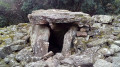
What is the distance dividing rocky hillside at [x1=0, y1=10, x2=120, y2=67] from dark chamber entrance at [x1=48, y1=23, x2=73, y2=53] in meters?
0.57

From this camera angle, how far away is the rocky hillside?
396cm

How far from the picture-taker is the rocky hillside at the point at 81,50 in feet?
13.0

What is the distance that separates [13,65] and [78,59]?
6.20 ft

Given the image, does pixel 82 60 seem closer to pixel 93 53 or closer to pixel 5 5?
pixel 93 53

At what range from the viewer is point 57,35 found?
587cm

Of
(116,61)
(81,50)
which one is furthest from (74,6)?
(116,61)

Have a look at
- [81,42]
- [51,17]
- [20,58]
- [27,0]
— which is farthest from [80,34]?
[27,0]

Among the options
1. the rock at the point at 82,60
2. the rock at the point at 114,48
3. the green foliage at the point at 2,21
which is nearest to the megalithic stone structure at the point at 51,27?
the rock at the point at 82,60

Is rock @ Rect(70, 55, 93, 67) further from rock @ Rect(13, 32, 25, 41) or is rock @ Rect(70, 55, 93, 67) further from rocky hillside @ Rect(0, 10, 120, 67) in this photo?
rock @ Rect(13, 32, 25, 41)

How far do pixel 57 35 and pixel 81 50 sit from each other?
1.47m

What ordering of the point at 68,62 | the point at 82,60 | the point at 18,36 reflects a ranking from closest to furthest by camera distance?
the point at 82,60 → the point at 68,62 → the point at 18,36

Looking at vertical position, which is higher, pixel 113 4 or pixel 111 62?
pixel 113 4

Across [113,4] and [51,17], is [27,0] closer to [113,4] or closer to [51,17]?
[113,4]

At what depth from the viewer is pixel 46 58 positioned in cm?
471
